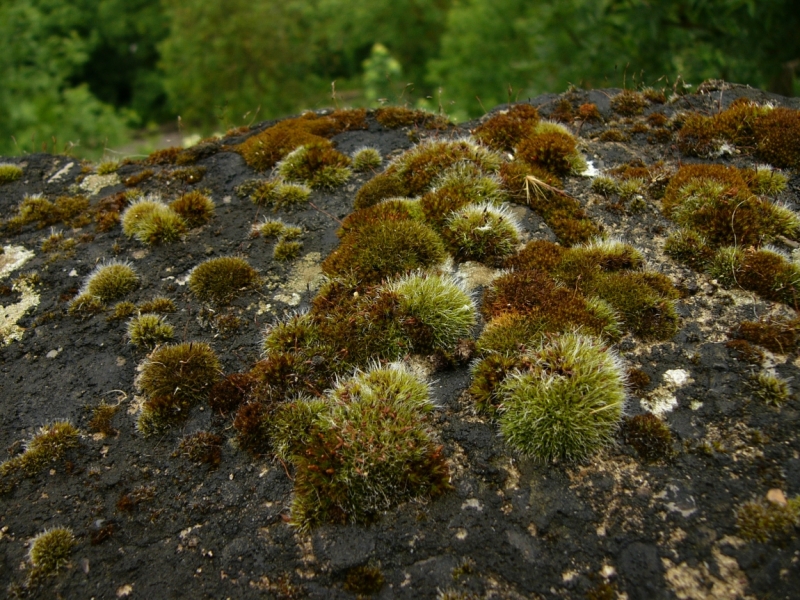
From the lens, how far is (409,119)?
24.3ft

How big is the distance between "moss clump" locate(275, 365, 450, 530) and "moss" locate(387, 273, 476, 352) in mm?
588

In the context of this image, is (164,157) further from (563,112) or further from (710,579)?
(710,579)

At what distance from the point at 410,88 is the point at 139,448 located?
19.2ft

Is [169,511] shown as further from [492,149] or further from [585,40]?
[585,40]

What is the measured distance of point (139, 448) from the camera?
4430 mm

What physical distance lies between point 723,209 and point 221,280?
5.15m

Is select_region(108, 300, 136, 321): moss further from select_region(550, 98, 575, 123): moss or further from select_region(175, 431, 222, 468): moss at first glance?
select_region(550, 98, 575, 123): moss

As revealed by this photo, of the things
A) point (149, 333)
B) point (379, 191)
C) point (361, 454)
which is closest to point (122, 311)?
point (149, 333)

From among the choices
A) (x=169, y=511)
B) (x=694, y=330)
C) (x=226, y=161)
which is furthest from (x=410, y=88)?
(x=169, y=511)

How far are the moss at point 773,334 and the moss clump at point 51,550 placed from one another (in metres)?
5.51

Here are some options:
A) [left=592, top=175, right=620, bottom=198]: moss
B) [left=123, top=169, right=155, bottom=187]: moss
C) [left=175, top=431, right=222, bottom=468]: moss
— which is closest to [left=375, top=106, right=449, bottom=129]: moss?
[left=592, top=175, right=620, bottom=198]: moss

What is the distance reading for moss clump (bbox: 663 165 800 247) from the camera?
513cm

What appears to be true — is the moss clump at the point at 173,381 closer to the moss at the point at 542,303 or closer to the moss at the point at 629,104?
the moss at the point at 542,303

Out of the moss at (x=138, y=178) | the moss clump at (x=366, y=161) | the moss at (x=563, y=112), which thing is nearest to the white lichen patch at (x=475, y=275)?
the moss clump at (x=366, y=161)
